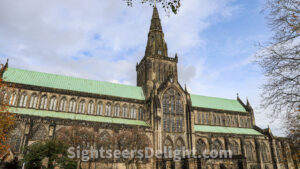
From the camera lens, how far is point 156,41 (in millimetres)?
58406

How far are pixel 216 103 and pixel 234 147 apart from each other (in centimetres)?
1357

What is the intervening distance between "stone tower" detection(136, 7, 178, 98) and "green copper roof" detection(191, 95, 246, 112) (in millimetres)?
9997

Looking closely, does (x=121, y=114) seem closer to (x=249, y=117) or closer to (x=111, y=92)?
Result: (x=111, y=92)

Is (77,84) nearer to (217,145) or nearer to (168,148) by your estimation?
(168,148)

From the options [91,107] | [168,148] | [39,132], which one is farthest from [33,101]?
[168,148]

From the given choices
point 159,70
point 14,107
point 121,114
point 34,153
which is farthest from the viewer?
point 159,70

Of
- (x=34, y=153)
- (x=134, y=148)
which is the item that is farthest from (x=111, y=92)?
(x=34, y=153)

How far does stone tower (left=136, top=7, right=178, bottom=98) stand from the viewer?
5338cm

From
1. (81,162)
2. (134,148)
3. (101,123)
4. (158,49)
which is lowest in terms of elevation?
(81,162)

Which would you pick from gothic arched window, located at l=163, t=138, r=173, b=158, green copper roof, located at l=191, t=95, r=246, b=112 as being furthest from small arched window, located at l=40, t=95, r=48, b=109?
green copper roof, located at l=191, t=95, r=246, b=112

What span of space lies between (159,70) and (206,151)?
22.5 meters

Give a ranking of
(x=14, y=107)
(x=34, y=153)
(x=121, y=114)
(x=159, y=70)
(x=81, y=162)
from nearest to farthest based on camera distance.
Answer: (x=34, y=153) < (x=81, y=162) < (x=14, y=107) < (x=121, y=114) < (x=159, y=70)

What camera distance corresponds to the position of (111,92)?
164 ft

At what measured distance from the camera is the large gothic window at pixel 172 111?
4719 cm
